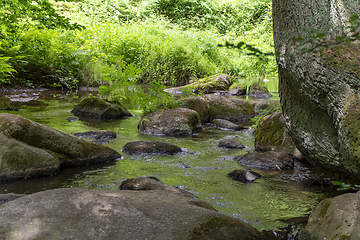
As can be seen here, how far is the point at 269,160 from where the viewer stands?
4750mm

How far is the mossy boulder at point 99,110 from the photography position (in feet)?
27.8

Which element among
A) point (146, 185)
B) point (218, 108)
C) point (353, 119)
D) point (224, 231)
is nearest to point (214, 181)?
point (146, 185)

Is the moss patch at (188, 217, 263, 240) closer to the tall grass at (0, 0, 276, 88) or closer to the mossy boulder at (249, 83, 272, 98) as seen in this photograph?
the tall grass at (0, 0, 276, 88)

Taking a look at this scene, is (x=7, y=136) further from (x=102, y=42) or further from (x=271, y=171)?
(x=102, y=42)

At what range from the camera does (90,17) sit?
65.5ft

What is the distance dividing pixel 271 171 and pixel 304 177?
0.44 meters

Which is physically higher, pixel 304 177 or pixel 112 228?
pixel 112 228

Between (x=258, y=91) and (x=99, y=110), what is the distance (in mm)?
7310

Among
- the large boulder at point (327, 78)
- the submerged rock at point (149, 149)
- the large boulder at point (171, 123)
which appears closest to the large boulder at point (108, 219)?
the large boulder at point (327, 78)

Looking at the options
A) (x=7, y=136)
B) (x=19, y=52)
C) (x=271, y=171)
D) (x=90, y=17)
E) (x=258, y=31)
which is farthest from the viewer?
(x=258, y=31)

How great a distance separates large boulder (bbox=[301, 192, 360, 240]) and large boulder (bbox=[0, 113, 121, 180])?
315 cm

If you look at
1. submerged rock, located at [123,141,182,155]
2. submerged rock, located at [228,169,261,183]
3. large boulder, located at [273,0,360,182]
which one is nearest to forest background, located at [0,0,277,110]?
submerged rock, located at [123,141,182,155]

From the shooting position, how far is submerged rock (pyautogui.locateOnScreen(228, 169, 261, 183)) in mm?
4082

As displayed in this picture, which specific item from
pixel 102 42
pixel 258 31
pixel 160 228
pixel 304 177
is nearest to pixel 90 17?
pixel 102 42
